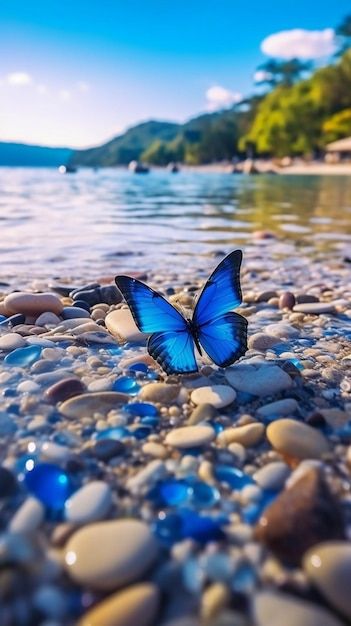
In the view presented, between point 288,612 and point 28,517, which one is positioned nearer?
point 288,612

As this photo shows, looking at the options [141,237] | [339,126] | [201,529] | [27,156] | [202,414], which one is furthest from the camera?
[27,156]

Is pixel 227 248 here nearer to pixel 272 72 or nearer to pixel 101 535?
pixel 101 535

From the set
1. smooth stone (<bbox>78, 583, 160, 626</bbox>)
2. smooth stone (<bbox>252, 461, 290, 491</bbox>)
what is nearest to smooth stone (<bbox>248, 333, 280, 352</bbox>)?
smooth stone (<bbox>252, 461, 290, 491</bbox>)

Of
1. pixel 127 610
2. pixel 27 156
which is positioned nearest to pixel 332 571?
pixel 127 610

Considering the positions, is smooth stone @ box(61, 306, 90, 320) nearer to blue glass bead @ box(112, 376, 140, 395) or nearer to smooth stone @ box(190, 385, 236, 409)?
blue glass bead @ box(112, 376, 140, 395)

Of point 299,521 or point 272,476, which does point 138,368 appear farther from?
→ point 299,521

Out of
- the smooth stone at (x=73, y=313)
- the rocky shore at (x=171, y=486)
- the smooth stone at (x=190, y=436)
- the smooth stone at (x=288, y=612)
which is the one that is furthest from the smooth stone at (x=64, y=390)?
the smooth stone at (x=73, y=313)

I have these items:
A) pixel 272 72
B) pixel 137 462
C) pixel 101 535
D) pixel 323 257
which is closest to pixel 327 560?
pixel 101 535
